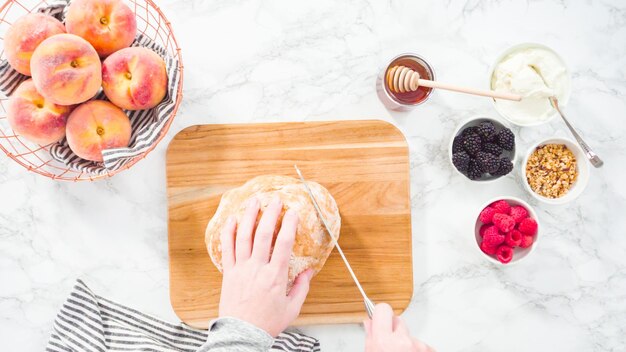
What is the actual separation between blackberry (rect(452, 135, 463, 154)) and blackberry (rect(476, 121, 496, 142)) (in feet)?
0.16

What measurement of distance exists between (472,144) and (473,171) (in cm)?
7

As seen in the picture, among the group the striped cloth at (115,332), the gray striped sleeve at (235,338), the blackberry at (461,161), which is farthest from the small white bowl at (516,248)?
the gray striped sleeve at (235,338)

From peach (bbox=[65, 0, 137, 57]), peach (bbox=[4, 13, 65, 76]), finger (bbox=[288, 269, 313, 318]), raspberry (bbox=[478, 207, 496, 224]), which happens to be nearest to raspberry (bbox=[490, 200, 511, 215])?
raspberry (bbox=[478, 207, 496, 224])

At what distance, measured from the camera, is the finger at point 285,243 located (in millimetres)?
1156

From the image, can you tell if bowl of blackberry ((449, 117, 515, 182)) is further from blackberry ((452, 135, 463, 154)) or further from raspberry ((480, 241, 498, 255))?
raspberry ((480, 241, 498, 255))

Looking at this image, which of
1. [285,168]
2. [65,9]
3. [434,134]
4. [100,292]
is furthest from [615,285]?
[65,9]

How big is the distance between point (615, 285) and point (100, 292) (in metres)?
1.45

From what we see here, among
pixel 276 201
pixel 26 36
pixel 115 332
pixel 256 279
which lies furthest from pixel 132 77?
pixel 115 332

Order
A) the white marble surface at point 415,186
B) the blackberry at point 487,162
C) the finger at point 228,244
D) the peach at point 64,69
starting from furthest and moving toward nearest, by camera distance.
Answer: the white marble surface at point 415,186 < the blackberry at point 487,162 < the finger at point 228,244 < the peach at point 64,69

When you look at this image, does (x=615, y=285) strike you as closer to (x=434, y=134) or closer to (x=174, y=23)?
(x=434, y=134)

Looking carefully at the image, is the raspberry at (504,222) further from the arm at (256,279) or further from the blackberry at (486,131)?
the arm at (256,279)

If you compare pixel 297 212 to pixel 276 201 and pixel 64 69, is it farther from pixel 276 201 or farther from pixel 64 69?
pixel 64 69

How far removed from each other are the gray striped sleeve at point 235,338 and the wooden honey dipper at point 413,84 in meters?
0.68

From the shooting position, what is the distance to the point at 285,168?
4.50 feet
